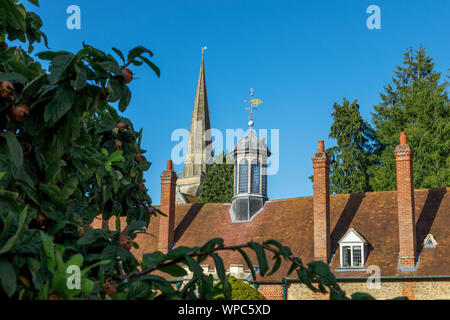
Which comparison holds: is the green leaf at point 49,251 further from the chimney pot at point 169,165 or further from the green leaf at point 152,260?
the chimney pot at point 169,165

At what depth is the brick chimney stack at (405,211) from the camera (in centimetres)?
2311

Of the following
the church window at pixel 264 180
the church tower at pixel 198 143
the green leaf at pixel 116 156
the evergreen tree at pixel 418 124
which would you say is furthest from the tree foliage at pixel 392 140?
the church tower at pixel 198 143

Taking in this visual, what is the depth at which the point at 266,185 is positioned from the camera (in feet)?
101

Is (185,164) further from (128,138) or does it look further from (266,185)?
(128,138)

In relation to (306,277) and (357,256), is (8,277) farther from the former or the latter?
(357,256)

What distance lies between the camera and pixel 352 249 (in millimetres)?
24250

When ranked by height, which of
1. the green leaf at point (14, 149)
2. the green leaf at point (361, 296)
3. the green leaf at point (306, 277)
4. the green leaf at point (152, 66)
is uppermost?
the green leaf at point (152, 66)

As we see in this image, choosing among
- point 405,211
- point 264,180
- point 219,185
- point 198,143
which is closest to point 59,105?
point 405,211

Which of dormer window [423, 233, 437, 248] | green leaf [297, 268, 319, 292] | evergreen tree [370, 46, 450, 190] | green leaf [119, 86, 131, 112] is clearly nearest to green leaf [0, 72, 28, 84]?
green leaf [119, 86, 131, 112]

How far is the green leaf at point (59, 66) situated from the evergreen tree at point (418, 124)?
34.4 m

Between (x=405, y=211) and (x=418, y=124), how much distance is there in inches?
647

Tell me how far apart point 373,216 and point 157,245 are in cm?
1130

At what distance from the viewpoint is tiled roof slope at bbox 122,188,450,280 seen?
23641 mm

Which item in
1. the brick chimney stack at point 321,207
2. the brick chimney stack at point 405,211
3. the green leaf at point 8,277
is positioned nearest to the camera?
the green leaf at point 8,277
